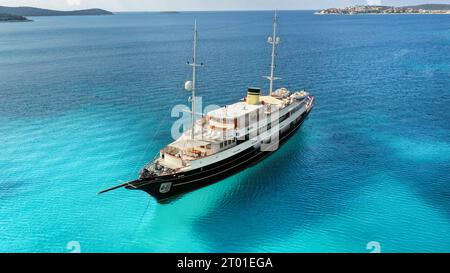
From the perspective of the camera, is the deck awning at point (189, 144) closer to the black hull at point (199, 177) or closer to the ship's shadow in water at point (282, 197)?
the black hull at point (199, 177)

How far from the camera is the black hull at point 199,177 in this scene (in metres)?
30.2

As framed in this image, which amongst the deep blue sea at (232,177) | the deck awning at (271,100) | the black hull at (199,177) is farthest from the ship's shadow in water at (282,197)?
the deck awning at (271,100)

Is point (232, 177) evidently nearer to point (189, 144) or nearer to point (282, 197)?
point (189, 144)

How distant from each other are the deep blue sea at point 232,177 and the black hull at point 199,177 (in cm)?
82

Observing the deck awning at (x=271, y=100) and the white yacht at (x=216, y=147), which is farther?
the deck awning at (x=271, y=100)

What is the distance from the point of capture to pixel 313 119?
53531 millimetres

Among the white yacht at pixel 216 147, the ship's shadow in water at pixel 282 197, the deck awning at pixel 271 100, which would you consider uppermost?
the deck awning at pixel 271 100

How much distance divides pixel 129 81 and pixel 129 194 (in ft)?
149

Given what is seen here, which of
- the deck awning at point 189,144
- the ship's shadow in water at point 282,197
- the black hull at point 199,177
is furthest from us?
the deck awning at point 189,144

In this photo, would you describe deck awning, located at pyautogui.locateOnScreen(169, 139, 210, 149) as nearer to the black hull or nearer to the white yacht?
the white yacht

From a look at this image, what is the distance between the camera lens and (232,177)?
119 feet

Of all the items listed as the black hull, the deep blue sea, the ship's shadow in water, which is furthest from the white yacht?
the ship's shadow in water

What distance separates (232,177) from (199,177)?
448 centimetres
